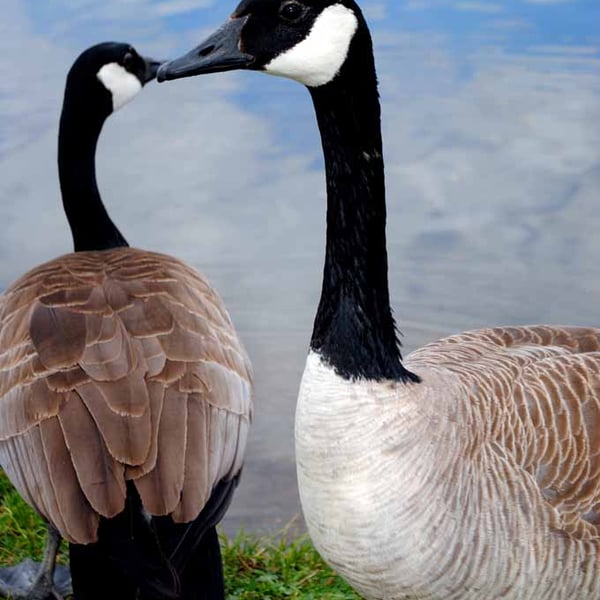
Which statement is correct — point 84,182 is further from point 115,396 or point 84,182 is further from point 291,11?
point 291,11

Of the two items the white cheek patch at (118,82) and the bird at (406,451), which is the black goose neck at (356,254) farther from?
the white cheek patch at (118,82)

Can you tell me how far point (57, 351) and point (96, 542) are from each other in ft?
2.01

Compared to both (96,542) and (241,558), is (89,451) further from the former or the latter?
(241,558)

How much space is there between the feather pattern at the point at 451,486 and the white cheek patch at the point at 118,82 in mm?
2069

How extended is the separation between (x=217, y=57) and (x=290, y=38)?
0.19 meters

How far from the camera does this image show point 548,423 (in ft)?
10.0

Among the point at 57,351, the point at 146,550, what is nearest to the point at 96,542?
the point at 146,550

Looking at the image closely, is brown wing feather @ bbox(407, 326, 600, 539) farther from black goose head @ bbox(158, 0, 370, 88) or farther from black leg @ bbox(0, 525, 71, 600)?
black leg @ bbox(0, 525, 71, 600)

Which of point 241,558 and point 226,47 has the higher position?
point 226,47

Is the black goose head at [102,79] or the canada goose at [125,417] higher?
the black goose head at [102,79]

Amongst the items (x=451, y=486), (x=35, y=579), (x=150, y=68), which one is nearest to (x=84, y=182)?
(x=150, y=68)

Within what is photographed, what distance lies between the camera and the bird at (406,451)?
9.57 feet

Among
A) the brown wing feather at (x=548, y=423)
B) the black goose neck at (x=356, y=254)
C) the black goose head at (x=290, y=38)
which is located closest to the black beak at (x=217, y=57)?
the black goose head at (x=290, y=38)

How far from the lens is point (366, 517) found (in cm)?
293
